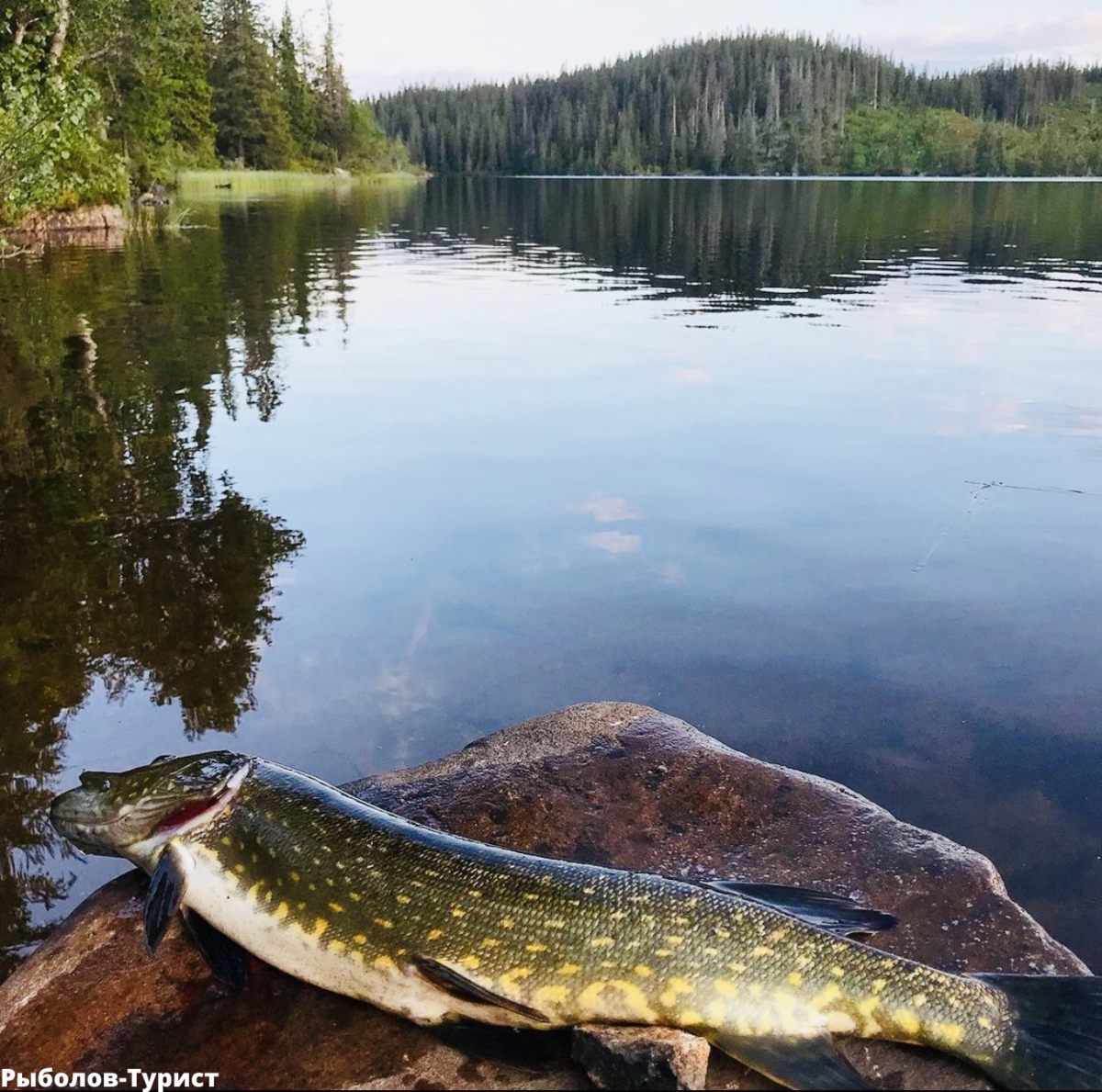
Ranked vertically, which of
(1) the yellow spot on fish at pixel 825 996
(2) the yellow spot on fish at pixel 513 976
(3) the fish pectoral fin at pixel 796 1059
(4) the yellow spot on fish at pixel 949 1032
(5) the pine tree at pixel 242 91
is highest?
(5) the pine tree at pixel 242 91

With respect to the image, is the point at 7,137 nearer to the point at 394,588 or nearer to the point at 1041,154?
the point at 394,588

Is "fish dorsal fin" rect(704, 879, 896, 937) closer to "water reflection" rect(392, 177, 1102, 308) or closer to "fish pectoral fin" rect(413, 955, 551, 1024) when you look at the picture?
"fish pectoral fin" rect(413, 955, 551, 1024)

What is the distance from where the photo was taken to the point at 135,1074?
3635 millimetres

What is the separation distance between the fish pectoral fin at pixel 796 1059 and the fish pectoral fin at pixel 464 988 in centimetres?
65

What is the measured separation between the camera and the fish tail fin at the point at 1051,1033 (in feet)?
10.8

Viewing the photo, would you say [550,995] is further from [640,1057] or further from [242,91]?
[242,91]

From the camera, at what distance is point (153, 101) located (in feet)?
193

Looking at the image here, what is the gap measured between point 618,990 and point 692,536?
7043 mm

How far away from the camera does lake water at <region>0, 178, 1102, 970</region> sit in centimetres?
668

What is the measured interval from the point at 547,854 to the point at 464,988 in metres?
1.45

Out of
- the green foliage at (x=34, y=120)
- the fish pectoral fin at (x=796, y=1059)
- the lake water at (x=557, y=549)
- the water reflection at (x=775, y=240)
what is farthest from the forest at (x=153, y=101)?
the fish pectoral fin at (x=796, y=1059)

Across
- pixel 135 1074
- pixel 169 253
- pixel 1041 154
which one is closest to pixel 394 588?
pixel 135 1074

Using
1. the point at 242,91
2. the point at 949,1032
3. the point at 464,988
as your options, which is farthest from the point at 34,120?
the point at 242,91

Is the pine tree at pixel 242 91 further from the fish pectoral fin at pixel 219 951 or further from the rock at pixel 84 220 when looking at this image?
the fish pectoral fin at pixel 219 951
